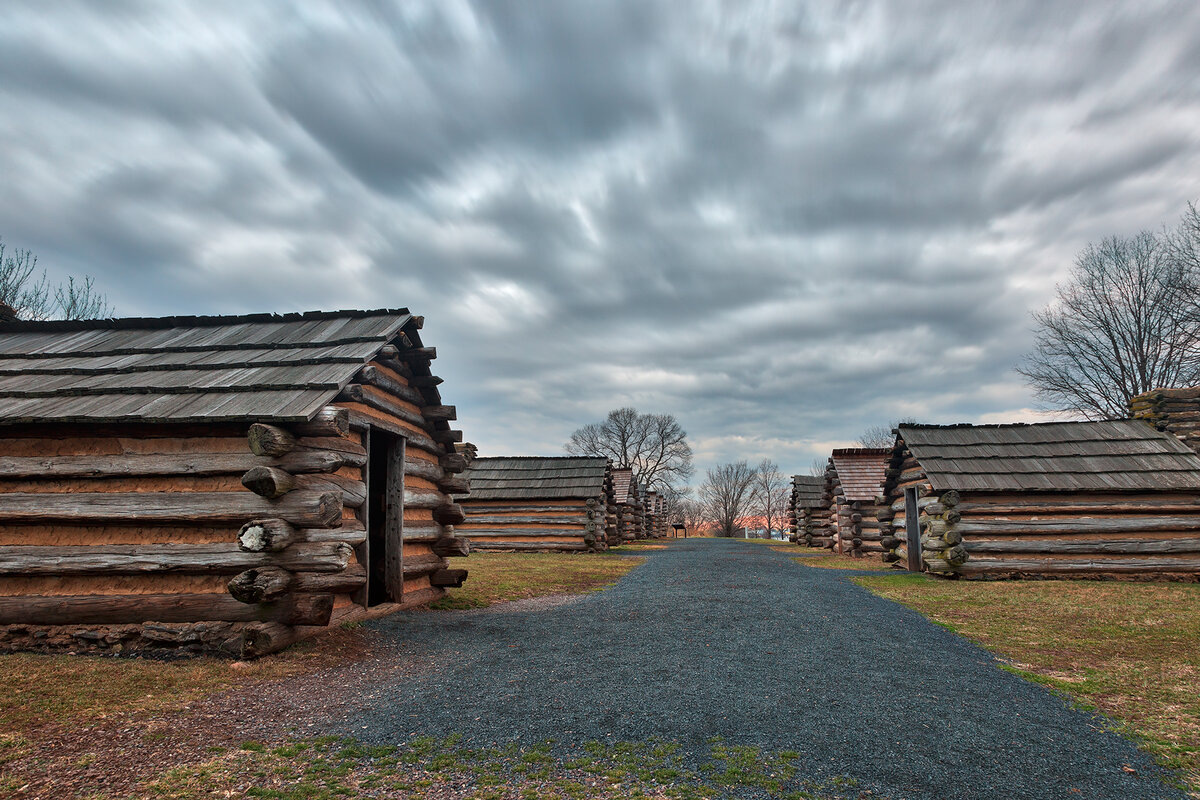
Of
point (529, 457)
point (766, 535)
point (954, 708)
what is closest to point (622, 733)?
point (954, 708)

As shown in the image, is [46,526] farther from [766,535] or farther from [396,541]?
[766,535]

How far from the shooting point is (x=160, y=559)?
6.63 meters

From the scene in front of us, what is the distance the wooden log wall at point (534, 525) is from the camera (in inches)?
1035

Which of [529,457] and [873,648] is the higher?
[529,457]

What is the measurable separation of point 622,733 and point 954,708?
2.69 metres

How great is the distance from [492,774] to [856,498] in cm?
2451

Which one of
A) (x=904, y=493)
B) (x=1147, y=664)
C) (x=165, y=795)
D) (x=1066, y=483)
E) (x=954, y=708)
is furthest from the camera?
(x=904, y=493)

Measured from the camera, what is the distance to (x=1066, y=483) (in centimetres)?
1464

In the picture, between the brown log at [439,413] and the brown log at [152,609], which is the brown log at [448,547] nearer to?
the brown log at [439,413]

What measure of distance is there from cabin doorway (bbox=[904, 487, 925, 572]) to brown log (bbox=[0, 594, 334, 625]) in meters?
16.0

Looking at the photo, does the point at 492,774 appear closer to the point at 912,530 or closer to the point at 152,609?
the point at 152,609

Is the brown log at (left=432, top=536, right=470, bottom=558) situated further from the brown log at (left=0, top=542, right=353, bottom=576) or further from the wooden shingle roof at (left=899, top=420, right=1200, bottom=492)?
the wooden shingle roof at (left=899, top=420, right=1200, bottom=492)

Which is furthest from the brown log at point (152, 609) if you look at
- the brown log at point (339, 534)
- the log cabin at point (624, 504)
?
the log cabin at point (624, 504)

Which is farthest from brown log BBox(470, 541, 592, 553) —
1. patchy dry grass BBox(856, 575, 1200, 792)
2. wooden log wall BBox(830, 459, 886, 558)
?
patchy dry grass BBox(856, 575, 1200, 792)
